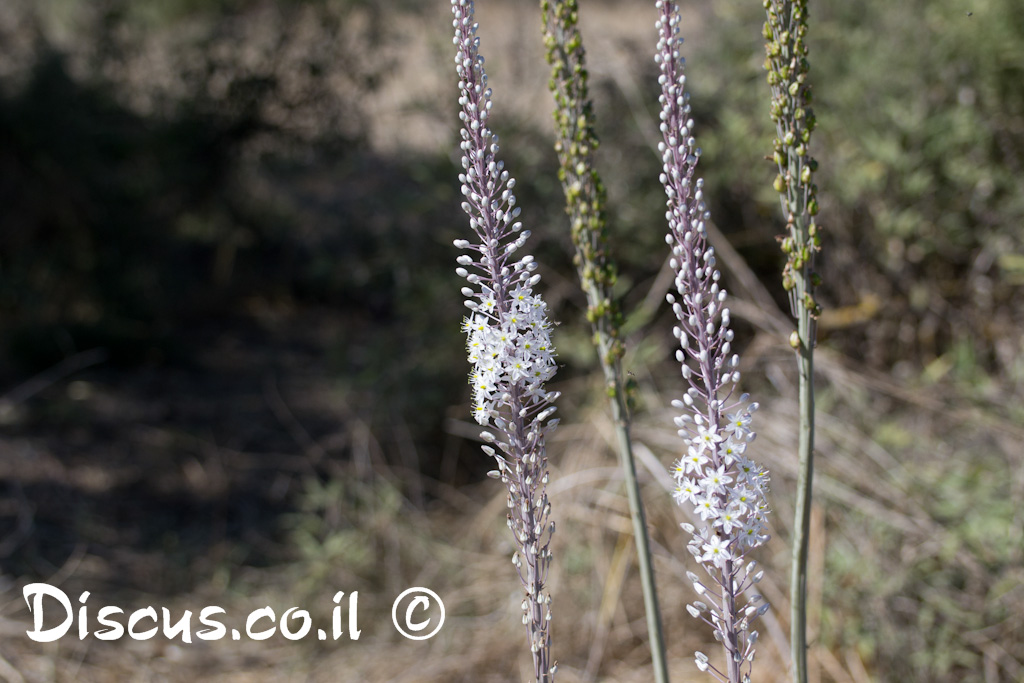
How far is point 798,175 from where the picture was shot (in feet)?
4.52

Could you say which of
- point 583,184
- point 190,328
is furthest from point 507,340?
point 190,328

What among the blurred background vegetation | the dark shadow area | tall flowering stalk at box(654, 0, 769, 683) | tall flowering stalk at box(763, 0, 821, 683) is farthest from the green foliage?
tall flowering stalk at box(654, 0, 769, 683)

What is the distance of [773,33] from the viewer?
1401 mm

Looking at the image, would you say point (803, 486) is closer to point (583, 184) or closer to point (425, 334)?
point (583, 184)

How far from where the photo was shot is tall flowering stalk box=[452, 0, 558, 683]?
135 centimetres

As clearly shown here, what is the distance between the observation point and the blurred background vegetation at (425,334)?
12.4ft

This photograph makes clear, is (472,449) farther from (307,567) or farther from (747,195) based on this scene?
(747,195)

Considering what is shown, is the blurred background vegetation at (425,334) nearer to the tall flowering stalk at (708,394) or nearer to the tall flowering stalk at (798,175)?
the tall flowering stalk at (708,394)

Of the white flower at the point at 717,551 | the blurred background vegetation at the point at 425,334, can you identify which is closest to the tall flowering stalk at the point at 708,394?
the white flower at the point at 717,551

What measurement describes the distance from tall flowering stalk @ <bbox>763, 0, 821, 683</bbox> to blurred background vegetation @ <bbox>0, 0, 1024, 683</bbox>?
2.03m

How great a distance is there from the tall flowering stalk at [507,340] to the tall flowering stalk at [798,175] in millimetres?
403

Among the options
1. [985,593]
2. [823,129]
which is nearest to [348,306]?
[823,129]

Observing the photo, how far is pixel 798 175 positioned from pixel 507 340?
537mm

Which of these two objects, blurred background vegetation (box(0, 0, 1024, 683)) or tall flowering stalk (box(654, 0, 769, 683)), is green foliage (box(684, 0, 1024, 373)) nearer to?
blurred background vegetation (box(0, 0, 1024, 683))
